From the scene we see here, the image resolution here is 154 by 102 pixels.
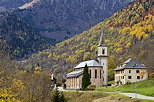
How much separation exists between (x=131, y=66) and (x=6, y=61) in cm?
6432

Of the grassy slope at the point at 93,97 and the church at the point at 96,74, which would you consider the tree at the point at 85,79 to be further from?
the grassy slope at the point at 93,97

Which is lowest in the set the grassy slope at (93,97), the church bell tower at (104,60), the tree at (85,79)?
the grassy slope at (93,97)

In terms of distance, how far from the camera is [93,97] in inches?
3201

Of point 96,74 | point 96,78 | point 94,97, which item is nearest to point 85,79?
point 96,78

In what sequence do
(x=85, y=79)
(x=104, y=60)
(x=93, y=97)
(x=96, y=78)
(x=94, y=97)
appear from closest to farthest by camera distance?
(x=94, y=97) → (x=93, y=97) → (x=85, y=79) → (x=96, y=78) → (x=104, y=60)

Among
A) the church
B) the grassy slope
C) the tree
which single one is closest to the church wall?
the church

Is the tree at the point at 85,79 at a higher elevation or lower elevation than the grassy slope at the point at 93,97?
higher

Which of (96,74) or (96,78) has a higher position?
(96,74)

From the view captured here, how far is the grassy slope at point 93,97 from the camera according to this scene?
66.9 m

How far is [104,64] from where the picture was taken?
383ft

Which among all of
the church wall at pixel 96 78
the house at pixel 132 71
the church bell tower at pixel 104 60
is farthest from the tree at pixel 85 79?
the church bell tower at pixel 104 60

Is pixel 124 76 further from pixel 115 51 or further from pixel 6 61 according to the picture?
pixel 115 51

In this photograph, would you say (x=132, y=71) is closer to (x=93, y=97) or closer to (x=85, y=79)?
(x=85, y=79)

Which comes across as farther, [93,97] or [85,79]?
[85,79]
